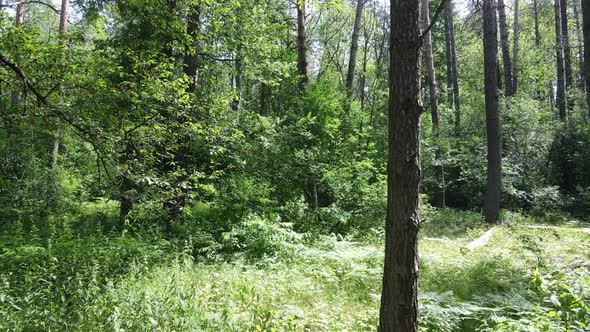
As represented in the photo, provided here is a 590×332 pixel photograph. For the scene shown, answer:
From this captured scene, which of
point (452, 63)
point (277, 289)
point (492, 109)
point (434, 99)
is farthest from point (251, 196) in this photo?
point (452, 63)

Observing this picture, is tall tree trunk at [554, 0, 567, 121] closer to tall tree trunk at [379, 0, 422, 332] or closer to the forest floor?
the forest floor

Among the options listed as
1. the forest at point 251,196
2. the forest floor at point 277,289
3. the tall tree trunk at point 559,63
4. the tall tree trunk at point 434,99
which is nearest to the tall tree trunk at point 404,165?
the forest at point 251,196

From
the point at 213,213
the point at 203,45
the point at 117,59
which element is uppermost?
the point at 203,45

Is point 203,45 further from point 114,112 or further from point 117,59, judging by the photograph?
point 114,112

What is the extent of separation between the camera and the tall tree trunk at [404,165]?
312 cm

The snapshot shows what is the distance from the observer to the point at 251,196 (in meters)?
9.34

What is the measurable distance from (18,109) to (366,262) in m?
5.66

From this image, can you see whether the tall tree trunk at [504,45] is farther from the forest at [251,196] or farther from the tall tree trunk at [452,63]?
the tall tree trunk at [452,63]

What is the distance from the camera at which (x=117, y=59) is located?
9336mm

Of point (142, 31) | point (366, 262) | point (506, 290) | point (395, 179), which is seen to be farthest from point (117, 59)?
point (506, 290)

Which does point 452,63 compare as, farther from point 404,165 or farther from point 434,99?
point 404,165

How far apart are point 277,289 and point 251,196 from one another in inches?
178

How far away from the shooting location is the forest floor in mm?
3713

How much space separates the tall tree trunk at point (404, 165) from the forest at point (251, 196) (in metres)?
0.02
